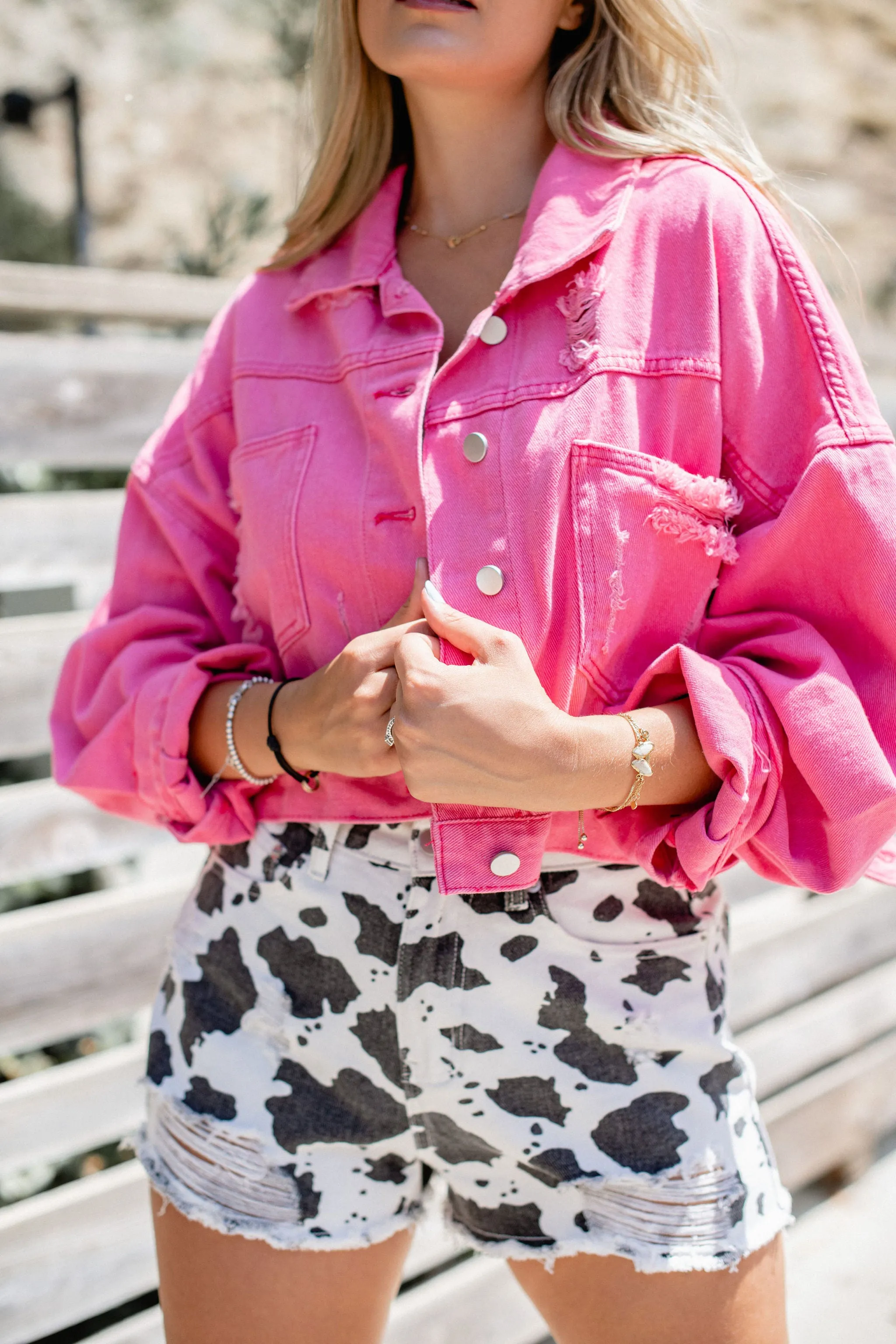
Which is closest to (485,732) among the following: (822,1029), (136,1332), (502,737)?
(502,737)

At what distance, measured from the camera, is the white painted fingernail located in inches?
43.3

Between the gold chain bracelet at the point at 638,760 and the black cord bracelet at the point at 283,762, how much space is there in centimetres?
33

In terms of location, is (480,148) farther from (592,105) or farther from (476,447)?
(476,447)

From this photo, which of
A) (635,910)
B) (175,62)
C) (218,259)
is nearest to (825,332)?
(635,910)

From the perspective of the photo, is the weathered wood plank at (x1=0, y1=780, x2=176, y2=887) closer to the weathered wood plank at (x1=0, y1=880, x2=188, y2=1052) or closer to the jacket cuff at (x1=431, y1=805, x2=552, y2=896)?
the weathered wood plank at (x1=0, y1=880, x2=188, y2=1052)

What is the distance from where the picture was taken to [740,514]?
1164 millimetres

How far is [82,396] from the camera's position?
Result: 1.93 metres

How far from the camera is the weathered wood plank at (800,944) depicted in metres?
2.81

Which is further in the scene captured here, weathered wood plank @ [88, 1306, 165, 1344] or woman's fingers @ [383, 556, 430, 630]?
weathered wood plank @ [88, 1306, 165, 1344]

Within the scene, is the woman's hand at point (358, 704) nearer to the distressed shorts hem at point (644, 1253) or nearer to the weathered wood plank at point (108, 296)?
the distressed shorts hem at point (644, 1253)

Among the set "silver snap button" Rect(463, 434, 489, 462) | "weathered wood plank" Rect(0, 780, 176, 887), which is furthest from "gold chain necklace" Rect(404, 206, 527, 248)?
"weathered wood plank" Rect(0, 780, 176, 887)

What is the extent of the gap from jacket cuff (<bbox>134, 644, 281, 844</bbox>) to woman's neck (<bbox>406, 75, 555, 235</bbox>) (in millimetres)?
576

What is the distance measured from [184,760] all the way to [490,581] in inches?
16.9

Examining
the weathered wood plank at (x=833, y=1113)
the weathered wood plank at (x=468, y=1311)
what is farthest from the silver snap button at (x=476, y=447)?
→ the weathered wood plank at (x=833, y=1113)
